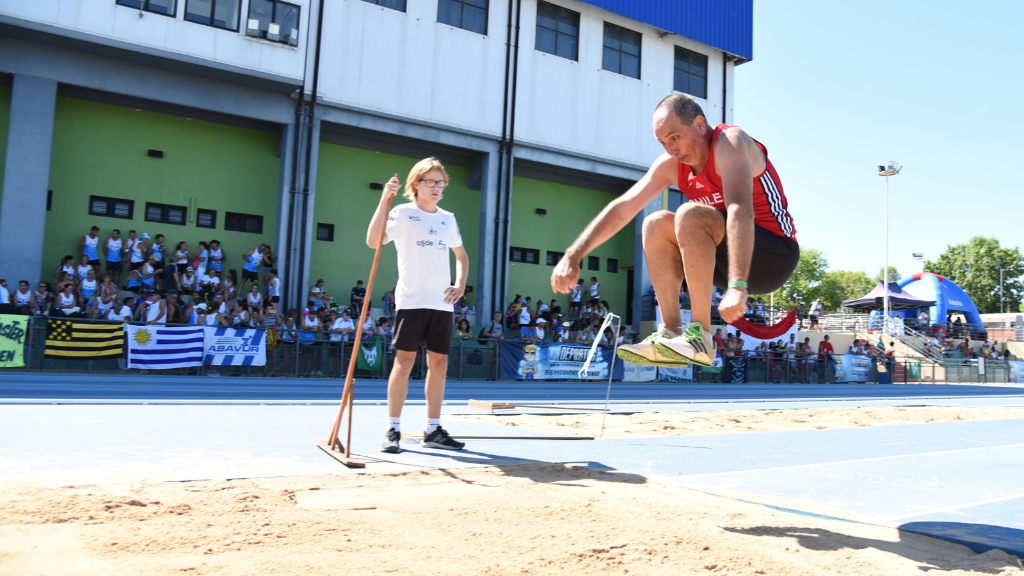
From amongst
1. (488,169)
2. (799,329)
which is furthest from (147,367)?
(799,329)

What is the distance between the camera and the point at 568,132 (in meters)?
24.5

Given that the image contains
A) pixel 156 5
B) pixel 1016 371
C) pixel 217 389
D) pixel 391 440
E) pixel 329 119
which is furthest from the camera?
pixel 1016 371

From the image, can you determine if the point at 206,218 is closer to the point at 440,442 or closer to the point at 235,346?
the point at 235,346

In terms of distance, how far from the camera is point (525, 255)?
26.2 m

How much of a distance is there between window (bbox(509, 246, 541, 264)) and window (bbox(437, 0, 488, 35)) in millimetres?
7540

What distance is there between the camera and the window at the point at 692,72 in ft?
91.0

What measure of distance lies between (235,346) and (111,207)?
24.1ft

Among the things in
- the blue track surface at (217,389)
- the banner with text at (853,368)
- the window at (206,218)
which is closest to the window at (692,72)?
the banner with text at (853,368)

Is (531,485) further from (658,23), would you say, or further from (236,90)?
(658,23)

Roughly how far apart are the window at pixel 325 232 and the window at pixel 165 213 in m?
3.75

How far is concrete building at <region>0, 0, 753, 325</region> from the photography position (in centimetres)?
1695

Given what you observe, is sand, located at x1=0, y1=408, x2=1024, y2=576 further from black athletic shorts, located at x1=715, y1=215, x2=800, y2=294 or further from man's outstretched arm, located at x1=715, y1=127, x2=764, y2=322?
black athletic shorts, located at x1=715, y1=215, x2=800, y2=294

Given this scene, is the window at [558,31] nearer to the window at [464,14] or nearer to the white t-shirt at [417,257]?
the window at [464,14]

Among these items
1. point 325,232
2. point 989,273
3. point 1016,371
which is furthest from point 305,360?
point 989,273
